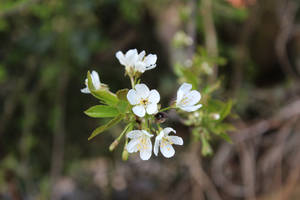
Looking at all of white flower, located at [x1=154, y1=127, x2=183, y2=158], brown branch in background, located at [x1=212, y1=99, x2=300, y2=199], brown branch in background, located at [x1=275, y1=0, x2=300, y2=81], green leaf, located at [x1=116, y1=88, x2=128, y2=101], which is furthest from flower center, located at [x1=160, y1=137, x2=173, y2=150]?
brown branch in background, located at [x1=275, y1=0, x2=300, y2=81]

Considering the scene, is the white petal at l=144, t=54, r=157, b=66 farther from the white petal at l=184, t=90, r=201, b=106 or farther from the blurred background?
the blurred background

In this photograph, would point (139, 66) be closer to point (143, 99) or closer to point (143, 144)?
point (143, 99)

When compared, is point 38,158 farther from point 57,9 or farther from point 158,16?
point 158,16

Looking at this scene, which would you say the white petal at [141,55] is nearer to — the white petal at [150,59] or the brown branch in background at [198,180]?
the white petal at [150,59]

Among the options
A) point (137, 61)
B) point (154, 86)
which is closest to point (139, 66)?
point (137, 61)

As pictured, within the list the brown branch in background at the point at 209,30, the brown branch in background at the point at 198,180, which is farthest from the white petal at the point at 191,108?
the brown branch in background at the point at 198,180

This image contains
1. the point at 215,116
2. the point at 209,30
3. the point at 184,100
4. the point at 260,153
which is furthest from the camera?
the point at 260,153

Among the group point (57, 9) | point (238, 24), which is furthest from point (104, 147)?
point (238, 24)
